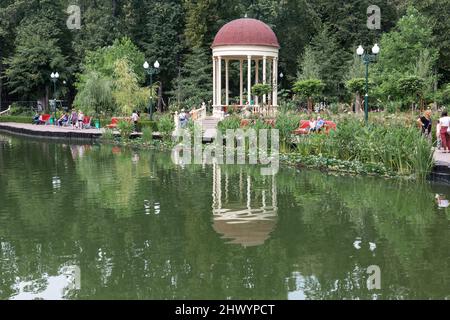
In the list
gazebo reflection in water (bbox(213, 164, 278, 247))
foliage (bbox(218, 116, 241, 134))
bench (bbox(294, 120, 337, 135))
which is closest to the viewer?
gazebo reflection in water (bbox(213, 164, 278, 247))

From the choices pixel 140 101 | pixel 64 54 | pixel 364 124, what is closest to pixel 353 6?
pixel 140 101

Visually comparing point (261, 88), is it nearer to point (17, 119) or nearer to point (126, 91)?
point (126, 91)

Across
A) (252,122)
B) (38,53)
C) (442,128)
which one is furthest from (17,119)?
(442,128)

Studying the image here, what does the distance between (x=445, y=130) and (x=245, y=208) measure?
898 centimetres

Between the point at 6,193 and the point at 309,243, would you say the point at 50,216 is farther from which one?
the point at 309,243

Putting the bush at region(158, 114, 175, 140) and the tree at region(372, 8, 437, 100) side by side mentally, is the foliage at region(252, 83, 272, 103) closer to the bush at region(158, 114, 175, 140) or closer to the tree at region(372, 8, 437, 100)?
the bush at region(158, 114, 175, 140)

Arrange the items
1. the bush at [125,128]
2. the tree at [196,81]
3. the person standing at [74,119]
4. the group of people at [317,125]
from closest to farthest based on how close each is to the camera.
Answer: the group of people at [317,125], the bush at [125,128], the person standing at [74,119], the tree at [196,81]

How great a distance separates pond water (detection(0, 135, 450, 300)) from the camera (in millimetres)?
6031

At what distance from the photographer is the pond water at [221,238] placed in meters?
6.03
